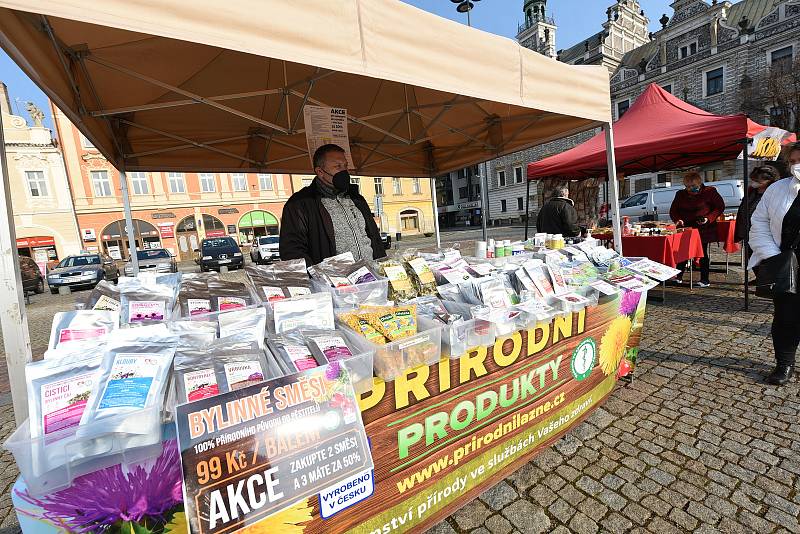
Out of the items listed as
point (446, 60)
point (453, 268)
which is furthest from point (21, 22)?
point (453, 268)

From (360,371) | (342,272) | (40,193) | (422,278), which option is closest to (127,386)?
(360,371)

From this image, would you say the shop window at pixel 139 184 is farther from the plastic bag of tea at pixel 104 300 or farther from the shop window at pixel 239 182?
the plastic bag of tea at pixel 104 300

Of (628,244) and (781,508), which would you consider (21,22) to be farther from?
(628,244)

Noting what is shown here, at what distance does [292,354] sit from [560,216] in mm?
4535

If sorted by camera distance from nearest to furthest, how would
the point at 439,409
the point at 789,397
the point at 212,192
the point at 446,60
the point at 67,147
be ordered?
the point at 439,409, the point at 446,60, the point at 789,397, the point at 67,147, the point at 212,192

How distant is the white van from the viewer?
1153 centimetres

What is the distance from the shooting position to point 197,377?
→ 110 centimetres

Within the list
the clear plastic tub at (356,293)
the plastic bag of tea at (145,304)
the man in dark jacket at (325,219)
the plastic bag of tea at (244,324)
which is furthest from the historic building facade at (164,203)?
the plastic bag of tea at (244,324)

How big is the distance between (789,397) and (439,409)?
2.72m

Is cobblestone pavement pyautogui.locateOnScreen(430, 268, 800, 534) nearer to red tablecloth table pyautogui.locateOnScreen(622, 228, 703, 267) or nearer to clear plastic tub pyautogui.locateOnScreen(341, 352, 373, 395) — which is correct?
clear plastic tub pyautogui.locateOnScreen(341, 352, 373, 395)

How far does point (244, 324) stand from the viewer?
1391mm

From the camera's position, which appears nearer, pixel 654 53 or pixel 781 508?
pixel 781 508

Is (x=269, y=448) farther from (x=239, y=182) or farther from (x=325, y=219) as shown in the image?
(x=239, y=182)

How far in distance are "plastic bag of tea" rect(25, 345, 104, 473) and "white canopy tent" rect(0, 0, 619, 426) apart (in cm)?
40
